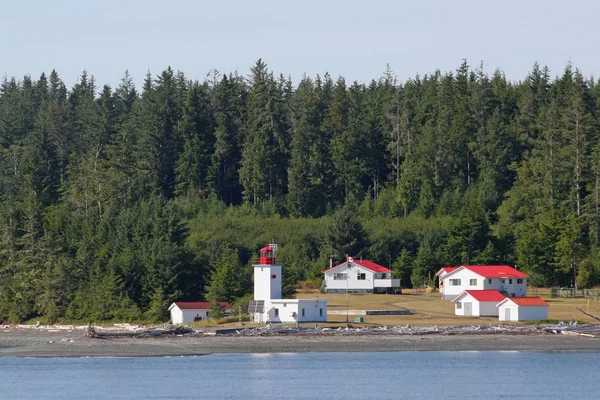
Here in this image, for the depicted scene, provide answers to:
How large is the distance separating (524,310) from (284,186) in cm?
5141

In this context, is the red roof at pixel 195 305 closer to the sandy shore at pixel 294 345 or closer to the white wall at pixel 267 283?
the white wall at pixel 267 283

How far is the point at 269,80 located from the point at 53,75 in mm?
55635

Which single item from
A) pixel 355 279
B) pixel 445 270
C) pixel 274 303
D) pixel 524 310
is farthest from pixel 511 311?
pixel 355 279

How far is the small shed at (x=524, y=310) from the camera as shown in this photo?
242ft

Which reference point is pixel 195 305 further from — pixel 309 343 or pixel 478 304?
pixel 478 304

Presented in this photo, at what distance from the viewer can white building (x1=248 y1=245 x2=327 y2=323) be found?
73562 millimetres

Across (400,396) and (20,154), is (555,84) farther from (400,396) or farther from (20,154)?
(400,396)

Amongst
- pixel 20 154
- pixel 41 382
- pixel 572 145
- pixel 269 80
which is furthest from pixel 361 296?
pixel 20 154

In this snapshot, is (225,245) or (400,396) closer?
(400,396)

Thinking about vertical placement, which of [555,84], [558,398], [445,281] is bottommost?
[558,398]

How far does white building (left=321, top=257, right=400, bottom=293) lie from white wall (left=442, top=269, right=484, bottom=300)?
6.55 m

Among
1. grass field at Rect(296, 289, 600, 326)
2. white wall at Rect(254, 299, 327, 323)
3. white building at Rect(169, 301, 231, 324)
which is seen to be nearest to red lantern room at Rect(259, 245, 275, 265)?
white wall at Rect(254, 299, 327, 323)

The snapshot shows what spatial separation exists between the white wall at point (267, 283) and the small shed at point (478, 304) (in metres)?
12.3

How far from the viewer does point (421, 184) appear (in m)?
116
